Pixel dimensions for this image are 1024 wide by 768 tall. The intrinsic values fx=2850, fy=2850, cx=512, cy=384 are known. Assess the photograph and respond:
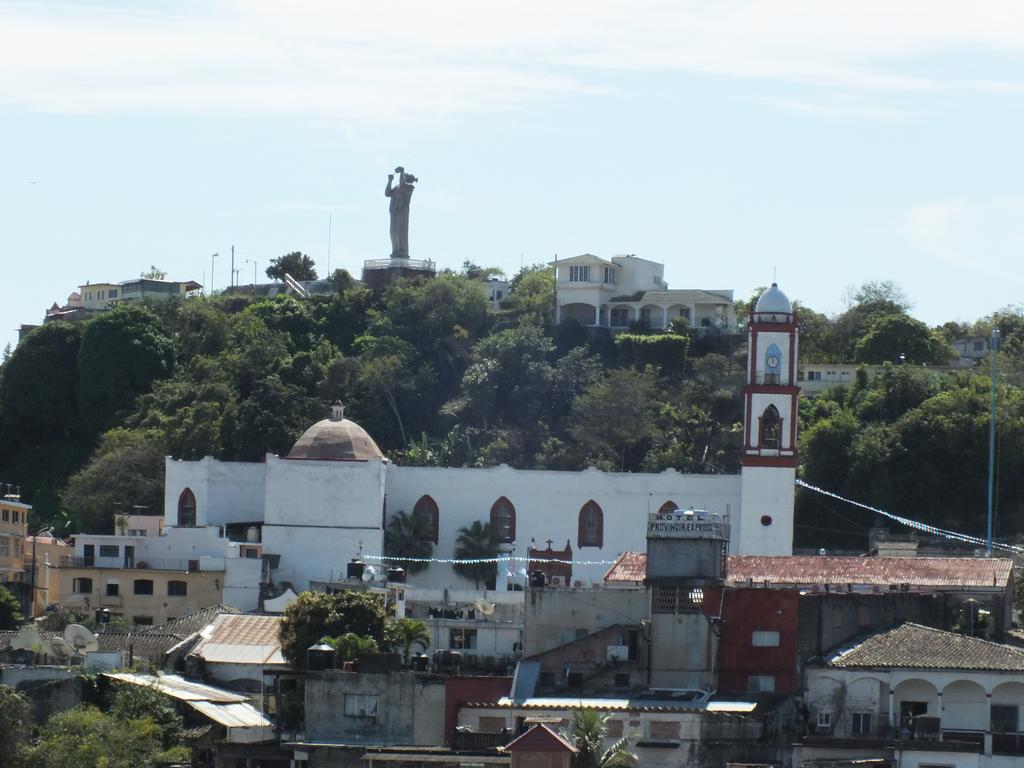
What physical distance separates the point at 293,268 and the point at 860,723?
80.0 meters

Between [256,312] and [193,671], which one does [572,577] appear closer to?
[193,671]

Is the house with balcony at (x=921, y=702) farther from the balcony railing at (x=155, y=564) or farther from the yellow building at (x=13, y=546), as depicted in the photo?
the yellow building at (x=13, y=546)

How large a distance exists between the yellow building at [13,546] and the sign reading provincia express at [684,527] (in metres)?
29.5

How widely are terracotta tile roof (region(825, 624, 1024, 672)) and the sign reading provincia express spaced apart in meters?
4.30

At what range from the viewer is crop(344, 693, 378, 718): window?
54500 millimetres

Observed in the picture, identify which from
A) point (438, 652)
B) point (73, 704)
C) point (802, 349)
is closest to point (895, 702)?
point (438, 652)

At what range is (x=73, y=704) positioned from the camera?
190 feet

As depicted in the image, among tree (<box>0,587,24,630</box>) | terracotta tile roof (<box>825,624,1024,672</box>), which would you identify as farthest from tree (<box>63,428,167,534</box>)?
terracotta tile roof (<box>825,624,1024,672</box>)

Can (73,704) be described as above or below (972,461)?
below

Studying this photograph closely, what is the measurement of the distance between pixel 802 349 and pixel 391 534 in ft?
126

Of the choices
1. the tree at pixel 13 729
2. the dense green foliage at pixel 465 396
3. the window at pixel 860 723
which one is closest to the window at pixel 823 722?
the window at pixel 860 723

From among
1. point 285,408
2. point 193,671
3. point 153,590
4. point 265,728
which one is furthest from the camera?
point 285,408

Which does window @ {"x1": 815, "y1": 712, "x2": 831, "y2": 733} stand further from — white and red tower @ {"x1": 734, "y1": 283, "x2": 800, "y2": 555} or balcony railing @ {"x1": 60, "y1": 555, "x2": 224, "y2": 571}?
balcony railing @ {"x1": 60, "y1": 555, "x2": 224, "y2": 571}

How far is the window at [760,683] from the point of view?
54.9 metres
